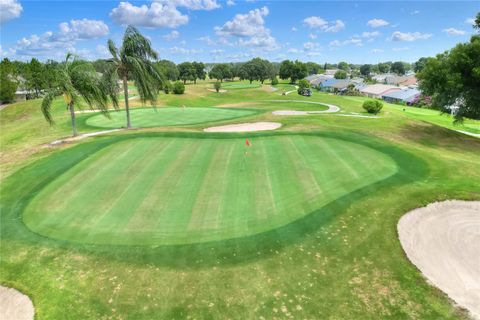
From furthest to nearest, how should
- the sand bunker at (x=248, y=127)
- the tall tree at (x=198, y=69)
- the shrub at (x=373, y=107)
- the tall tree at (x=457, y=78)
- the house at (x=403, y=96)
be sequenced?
the tall tree at (x=198, y=69), the house at (x=403, y=96), the shrub at (x=373, y=107), the sand bunker at (x=248, y=127), the tall tree at (x=457, y=78)

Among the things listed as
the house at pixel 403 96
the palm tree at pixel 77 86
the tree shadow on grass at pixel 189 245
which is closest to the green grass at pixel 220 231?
the tree shadow on grass at pixel 189 245

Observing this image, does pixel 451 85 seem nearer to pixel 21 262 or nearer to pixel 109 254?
pixel 109 254

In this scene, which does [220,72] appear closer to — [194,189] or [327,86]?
[327,86]

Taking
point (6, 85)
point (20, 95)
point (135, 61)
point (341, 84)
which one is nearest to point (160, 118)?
point (135, 61)

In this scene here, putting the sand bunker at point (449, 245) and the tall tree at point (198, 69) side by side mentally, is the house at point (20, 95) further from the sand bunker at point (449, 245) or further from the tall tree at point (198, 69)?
the sand bunker at point (449, 245)

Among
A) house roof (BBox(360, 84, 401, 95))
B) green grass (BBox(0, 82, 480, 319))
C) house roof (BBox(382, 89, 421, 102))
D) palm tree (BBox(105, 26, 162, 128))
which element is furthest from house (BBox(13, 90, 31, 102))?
house roof (BBox(360, 84, 401, 95))

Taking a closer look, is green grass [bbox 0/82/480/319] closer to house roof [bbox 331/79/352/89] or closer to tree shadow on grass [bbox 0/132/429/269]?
tree shadow on grass [bbox 0/132/429/269]
